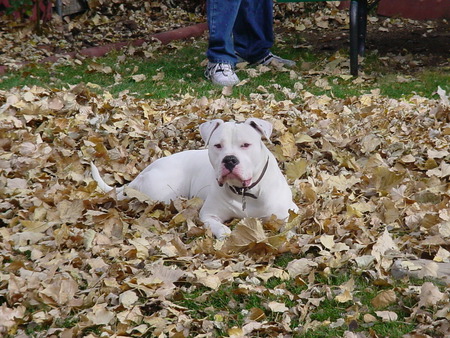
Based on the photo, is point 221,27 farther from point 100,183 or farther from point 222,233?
point 222,233

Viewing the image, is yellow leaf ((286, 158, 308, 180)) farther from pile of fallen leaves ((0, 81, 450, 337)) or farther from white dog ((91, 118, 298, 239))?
white dog ((91, 118, 298, 239))

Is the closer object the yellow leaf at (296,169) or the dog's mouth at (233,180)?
the dog's mouth at (233,180)

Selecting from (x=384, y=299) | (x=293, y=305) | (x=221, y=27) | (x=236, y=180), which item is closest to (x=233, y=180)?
(x=236, y=180)

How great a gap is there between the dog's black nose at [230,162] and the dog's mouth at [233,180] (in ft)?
0.11

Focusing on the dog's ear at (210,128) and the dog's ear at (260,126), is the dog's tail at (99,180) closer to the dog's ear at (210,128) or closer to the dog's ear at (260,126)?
the dog's ear at (210,128)

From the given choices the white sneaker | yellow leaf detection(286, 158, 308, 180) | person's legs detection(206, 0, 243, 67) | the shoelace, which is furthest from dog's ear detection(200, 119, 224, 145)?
person's legs detection(206, 0, 243, 67)

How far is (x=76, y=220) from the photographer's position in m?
4.00

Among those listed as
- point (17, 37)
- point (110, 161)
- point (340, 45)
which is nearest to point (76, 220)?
point (110, 161)

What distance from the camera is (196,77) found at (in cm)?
741

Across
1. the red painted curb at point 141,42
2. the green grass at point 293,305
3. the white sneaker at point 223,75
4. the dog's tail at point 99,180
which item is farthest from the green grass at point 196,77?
the green grass at point 293,305

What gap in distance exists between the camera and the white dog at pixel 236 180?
3.69 m

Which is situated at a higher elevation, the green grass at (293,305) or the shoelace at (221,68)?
the green grass at (293,305)

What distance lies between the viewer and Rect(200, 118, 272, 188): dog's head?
3.64 m

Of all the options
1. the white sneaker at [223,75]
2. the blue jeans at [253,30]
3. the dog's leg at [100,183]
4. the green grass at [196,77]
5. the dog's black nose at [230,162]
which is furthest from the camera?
the blue jeans at [253,30]
